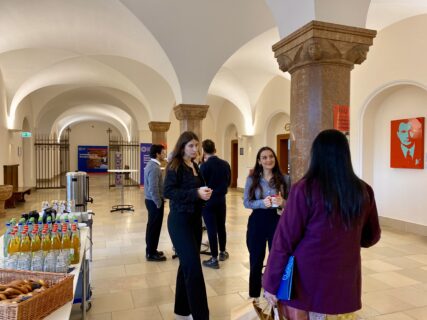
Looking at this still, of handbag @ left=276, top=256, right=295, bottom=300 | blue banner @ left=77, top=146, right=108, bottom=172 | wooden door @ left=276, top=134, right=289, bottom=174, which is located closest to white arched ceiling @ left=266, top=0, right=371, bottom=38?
handbag @ left=276, top=256, right=295, bottom=300

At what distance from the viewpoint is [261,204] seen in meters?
3.10

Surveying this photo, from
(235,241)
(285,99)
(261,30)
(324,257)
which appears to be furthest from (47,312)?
(285,99)

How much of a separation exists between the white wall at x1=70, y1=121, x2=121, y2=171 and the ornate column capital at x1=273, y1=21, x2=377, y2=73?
30332 millimetres

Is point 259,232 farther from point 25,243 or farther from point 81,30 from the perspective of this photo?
point 81,30

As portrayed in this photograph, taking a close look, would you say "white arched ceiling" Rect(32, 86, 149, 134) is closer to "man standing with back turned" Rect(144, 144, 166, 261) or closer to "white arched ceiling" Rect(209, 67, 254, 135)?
"white arched ceiling" Rect(209, 67, 254, 135)

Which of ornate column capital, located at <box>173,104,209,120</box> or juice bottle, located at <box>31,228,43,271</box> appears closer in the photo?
juice bottle, located at <box>31,228,43,271</box>

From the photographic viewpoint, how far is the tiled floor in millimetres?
3316

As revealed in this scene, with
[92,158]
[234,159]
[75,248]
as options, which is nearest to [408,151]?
[75,248]

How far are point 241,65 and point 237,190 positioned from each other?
6.58 metres

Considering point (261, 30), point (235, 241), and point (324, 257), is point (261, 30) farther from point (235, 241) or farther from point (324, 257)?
point (324, 257)

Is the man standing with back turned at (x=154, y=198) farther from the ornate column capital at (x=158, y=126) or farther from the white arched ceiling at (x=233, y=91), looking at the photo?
the ornate column capital at (x=158, y=126)

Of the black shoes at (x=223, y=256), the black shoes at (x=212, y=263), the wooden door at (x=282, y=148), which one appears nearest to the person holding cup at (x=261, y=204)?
the black shoes at (x=212, y=263)

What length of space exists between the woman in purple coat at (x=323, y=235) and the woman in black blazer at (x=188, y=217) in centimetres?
101

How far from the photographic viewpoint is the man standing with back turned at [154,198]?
14.8 ft
